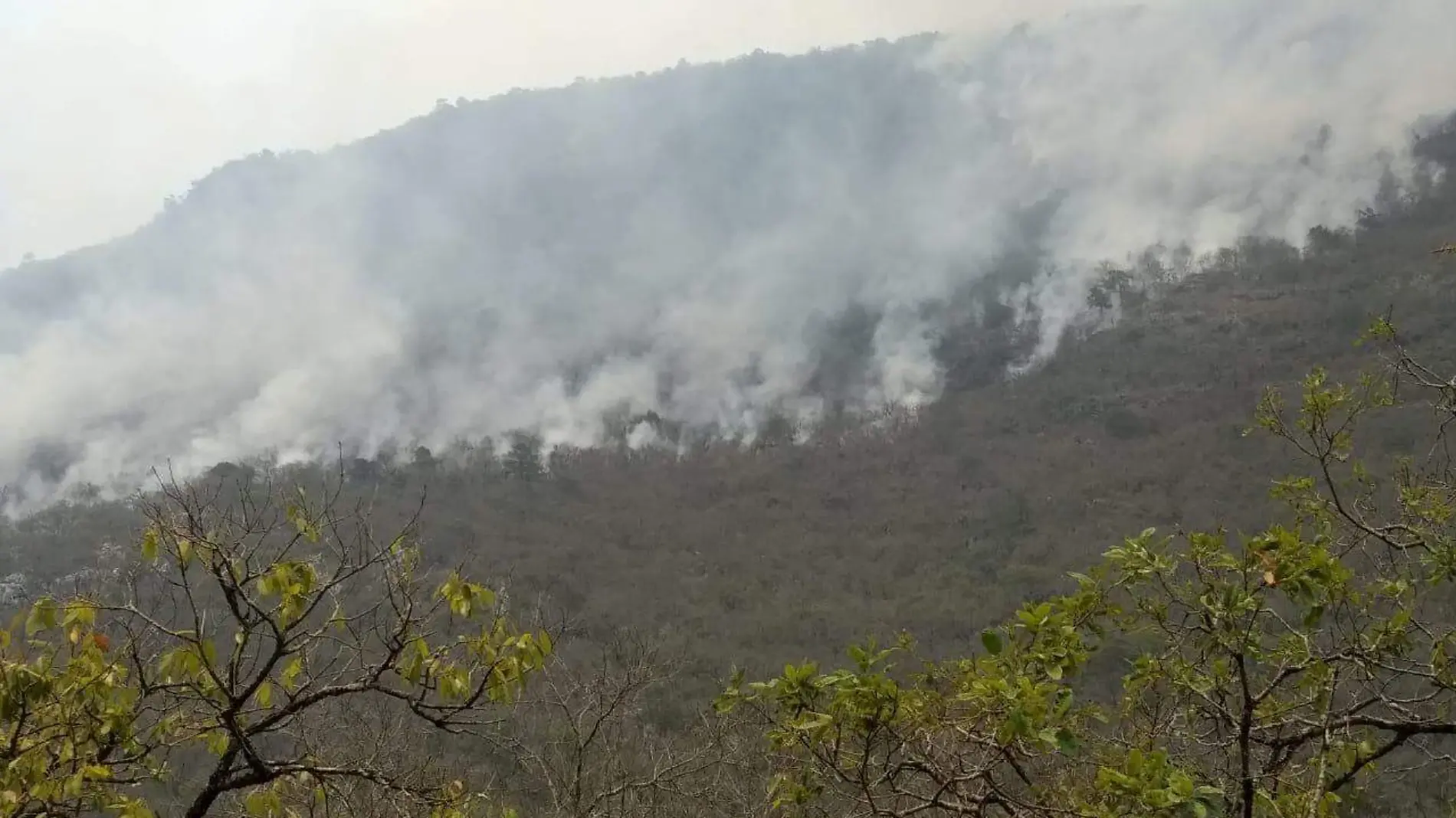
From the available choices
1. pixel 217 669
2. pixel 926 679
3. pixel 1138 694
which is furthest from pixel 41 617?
pixel 1138 694

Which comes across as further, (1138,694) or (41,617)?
(1138,694)

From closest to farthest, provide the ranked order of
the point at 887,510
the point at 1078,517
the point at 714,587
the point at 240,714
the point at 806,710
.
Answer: the point at 806,710, the point at 240,714, the point at 714,587, the point at 1078,517, the point at 887,510

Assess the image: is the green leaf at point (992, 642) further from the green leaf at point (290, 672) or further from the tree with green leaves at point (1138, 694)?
the green leaf at point (290, 672)

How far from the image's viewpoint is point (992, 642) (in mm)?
2857

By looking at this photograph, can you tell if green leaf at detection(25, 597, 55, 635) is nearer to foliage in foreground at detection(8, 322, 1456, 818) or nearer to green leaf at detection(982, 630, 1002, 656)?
foliage in foreground at detection(8, 322, 1456, 818)

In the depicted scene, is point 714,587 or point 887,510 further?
point 887,510

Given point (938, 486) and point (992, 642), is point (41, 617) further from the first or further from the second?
point (938, 486)

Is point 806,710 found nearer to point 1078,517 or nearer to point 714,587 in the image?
point 714,587

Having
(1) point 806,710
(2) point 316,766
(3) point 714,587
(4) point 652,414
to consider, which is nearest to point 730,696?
(1) point 806,710

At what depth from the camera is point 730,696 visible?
10.9 feet

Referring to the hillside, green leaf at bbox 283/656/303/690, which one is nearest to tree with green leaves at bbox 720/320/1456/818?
green leaf at bbox 283/656/303/690

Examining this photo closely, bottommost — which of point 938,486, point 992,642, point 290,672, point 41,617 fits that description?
point 938,486

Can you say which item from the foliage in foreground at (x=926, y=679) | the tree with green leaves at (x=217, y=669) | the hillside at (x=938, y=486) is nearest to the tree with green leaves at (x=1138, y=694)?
the foliage in foreground at (x=926, y=679)

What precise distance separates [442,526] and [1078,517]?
344 feet
